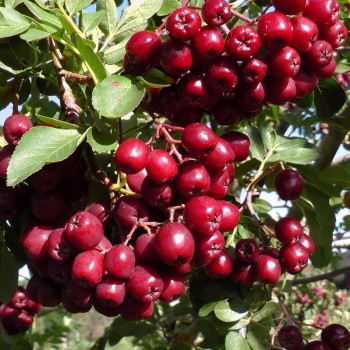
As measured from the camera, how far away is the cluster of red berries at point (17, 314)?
2.55m

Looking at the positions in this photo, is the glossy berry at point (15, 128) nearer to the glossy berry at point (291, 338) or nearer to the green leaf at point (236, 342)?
the green leaf at point (236, 342)

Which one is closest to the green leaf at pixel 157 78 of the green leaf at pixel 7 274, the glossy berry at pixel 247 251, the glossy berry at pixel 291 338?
the glossy berry at pixel 247 251

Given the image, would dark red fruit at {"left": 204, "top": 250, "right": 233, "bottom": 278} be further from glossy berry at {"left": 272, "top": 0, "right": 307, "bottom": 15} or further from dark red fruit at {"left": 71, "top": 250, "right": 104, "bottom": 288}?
glossy berry at {"left": 272, "top": 0, "right": 307, "bottom": 15}

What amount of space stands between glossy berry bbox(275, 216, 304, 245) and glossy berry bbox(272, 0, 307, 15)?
522 mm

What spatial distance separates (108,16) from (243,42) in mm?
531

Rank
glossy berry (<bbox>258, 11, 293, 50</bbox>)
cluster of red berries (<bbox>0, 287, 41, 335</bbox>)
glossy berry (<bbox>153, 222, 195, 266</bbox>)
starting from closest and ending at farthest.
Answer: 1. glossy berry (<bbox>153, 222, 195, 266</bbox>)
2. glossy berry (<bbox>258, 11, 293, 50</bbox>)
3. cluster of red berries (<bbox>0, 287, 41, 335</bbox>)

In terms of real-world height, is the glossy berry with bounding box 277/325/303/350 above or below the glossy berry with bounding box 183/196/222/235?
below

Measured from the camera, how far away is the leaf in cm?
166

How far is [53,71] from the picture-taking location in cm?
165

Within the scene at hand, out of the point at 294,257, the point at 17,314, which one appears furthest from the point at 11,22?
the point at 17,314

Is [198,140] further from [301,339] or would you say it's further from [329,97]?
[301,339]

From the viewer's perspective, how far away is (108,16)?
1.64 metres

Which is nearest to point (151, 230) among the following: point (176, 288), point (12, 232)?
point (176, 288)

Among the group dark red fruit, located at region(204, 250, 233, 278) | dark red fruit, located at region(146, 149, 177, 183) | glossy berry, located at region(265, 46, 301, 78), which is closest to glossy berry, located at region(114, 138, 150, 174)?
dark red fruit, located at region(146, 149, 177, 183)
